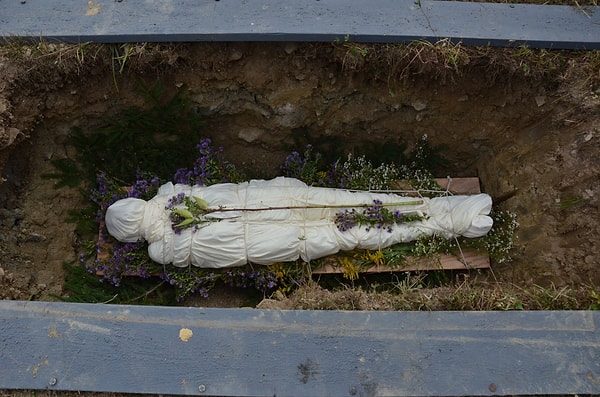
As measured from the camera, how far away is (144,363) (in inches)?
105

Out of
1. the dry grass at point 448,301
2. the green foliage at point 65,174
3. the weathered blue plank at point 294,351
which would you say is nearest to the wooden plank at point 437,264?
the dry grass at point 448,301

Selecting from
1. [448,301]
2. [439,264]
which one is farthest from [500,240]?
[448,301]

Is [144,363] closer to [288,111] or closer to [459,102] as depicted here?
[288,111]

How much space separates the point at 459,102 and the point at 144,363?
2.95m

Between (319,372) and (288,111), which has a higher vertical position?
(288,111)

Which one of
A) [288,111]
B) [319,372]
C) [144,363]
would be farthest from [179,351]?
[288,111]

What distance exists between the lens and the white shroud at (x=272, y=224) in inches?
137

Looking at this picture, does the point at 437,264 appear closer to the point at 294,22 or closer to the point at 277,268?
the point at 277,268

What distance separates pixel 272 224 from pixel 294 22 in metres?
1.49

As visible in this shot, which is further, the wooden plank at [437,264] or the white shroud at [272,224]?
the wooden plank at [437,264]

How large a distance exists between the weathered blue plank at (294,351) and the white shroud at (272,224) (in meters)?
0.77

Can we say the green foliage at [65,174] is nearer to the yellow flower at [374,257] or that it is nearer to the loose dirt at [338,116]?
the loose dirt at [338,116]

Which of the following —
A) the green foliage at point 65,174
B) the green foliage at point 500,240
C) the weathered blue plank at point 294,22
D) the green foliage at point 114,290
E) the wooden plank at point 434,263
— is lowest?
the green foliage at point 114,290

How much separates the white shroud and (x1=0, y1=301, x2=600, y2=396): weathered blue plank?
0.77 meters
